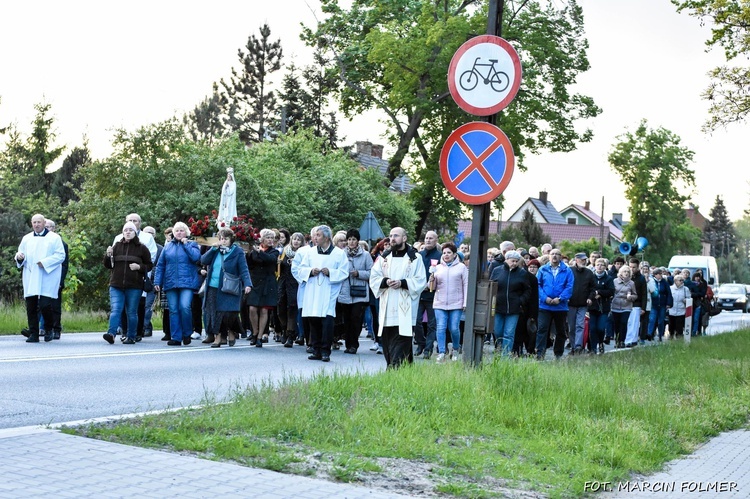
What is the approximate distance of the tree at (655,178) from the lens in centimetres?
8831

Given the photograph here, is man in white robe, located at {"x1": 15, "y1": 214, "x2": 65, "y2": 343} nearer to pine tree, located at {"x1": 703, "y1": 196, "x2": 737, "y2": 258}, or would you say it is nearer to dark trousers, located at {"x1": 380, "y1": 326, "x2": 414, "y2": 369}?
dark trousers, located at {"x1": 380, "y1": 326, "x2": 414, "y2": 369}

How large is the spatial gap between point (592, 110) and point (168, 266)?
32.1 meters

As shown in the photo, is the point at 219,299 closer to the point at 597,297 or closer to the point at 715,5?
the point at 597,297

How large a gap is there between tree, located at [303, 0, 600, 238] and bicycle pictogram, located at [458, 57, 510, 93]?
3075 cm

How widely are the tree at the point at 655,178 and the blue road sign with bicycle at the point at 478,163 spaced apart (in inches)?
3180

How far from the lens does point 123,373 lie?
12141 mm

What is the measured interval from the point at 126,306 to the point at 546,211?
11275cm

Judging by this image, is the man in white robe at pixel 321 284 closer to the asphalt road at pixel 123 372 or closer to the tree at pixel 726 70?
the asphalt road at pixel 123 372

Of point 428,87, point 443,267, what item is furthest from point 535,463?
point 428,87

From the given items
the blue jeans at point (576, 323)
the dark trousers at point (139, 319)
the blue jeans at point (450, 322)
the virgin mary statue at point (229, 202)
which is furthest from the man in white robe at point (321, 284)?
the virgin mary statue at point (229, 202)

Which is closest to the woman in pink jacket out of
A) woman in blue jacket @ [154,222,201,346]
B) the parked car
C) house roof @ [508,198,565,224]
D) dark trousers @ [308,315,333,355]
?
dark trousers @ [308,315,333,355]

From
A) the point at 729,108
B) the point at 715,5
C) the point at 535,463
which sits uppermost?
the point at 715,5

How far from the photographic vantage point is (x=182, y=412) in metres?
8.21

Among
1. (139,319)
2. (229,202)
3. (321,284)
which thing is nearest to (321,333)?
(321,284)
